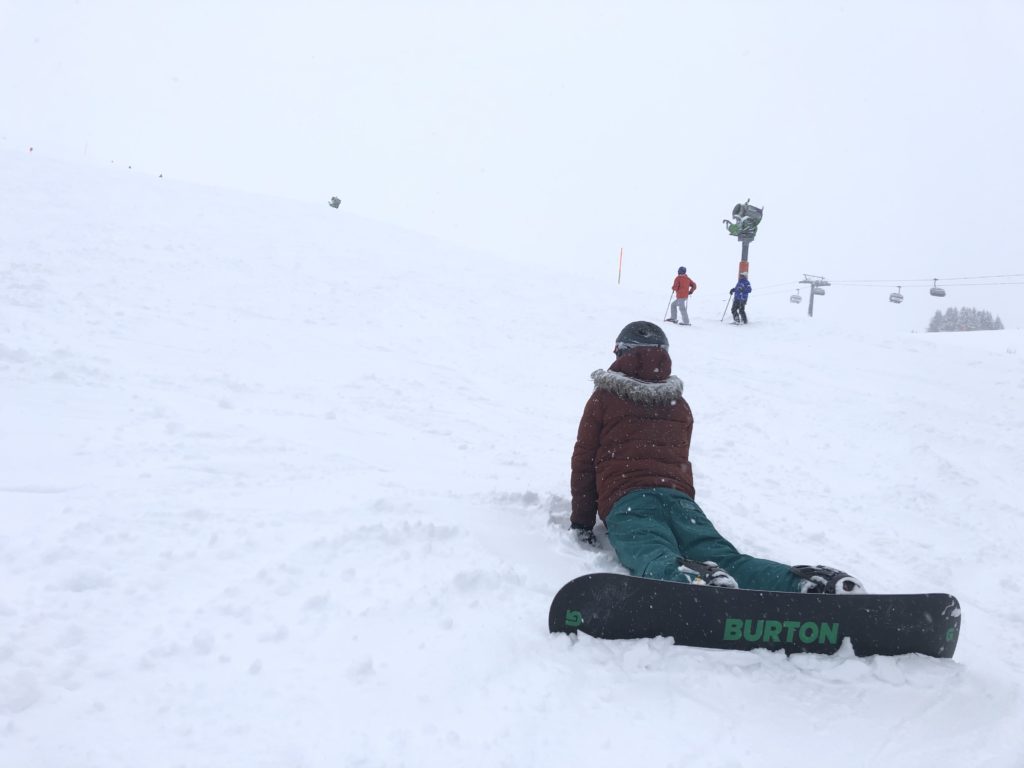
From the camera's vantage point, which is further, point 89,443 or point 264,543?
point 89,443

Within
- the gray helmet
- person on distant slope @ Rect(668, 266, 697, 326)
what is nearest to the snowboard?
the gray helmet

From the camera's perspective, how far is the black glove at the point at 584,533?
4.18 m

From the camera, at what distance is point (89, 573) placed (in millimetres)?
2885

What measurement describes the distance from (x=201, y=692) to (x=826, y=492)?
569cm

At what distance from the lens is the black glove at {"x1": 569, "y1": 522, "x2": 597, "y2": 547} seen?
164 inches

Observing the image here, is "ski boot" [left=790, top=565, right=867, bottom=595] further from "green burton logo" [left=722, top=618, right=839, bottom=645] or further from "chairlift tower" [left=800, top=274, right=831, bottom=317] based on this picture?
"chairlift tower" [left=800, top=274, right=831, bottom=317]

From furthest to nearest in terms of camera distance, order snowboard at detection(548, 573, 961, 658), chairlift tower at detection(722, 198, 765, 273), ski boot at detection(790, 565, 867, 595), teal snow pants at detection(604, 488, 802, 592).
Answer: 1. chairlift tower at detection(722, 198, 765, 273)
2. teal snow pants at detection(604, 488, 802, 592)
3. ski boot at detection(790, 565, 867, 595)
4. snowboard at detection(548, 573, 961, 658)

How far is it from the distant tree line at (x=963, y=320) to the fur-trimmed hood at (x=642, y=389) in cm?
6793

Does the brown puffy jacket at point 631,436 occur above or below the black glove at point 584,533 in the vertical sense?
above

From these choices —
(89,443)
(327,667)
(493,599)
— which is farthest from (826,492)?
(89,443)

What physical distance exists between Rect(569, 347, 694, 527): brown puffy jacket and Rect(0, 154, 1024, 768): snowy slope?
1.35 feet

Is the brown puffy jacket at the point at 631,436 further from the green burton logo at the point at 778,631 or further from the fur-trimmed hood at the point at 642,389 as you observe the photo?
the green burton logo at the point at 778,631

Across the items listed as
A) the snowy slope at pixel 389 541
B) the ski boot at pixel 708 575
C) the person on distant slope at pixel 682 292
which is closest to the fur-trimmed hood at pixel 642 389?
the snowy slope at pixel 389 541

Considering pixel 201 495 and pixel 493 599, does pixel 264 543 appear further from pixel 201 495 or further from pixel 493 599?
pixel 493 599
